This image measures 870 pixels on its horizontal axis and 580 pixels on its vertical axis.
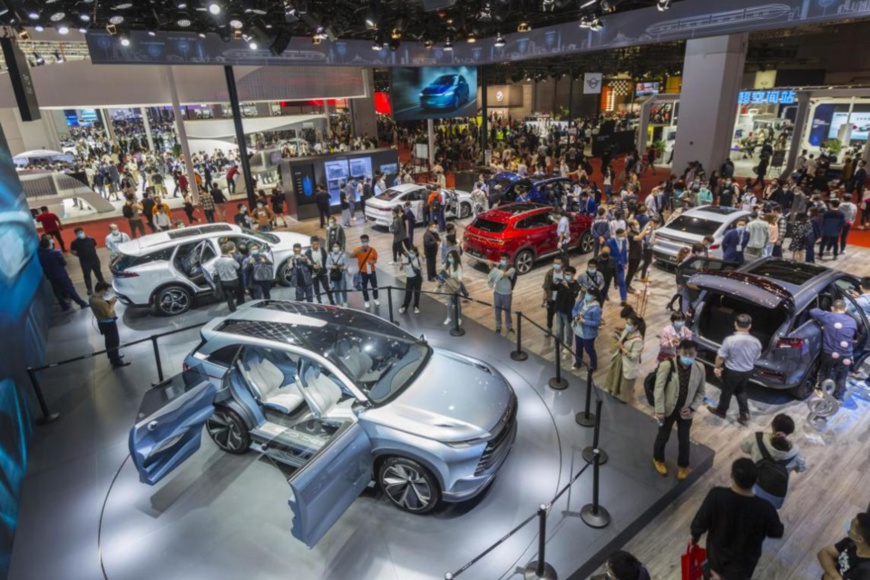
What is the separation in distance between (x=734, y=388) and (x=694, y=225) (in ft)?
20.1

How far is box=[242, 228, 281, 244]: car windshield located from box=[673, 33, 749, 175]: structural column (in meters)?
15.3

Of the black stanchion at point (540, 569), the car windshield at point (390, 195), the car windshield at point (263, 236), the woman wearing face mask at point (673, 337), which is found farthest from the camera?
the car windshield at point (390, 195)

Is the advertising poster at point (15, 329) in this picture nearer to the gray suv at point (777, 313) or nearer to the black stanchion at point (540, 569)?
the black stanchion at point (540, 569)

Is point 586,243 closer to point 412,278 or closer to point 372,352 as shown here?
point 412,278

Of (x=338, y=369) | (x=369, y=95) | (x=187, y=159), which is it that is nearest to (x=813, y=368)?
(x=338, y=369)

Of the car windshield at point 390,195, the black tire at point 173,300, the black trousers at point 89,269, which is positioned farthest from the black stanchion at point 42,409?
the car windshield at point 390,195

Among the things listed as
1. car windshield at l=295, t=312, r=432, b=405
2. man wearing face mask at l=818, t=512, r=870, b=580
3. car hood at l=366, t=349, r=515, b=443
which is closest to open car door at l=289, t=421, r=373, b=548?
car hood at l=366, t=349, r=515, b=443

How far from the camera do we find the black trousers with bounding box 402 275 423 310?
9.29 m

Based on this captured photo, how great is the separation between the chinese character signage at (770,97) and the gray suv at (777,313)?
15262mm

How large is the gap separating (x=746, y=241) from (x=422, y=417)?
861cm

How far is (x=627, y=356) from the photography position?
19.9 ft

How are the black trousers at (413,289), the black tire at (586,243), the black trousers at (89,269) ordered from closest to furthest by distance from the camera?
the black trousers at (413,289)
the black trousers at (89,269)
the black tire at (586,243)

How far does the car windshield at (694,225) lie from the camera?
10.8 m

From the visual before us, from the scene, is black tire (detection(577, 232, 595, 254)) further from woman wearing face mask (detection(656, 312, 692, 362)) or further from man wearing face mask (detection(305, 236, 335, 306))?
woman wearing face mask (detection(656, 312, 692, 362))
